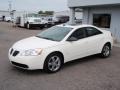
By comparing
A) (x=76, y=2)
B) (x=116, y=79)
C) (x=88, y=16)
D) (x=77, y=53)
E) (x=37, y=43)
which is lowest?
(x=116, y=79)

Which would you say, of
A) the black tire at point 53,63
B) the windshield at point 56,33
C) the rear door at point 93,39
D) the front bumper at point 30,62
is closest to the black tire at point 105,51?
the rear door at point 93,39

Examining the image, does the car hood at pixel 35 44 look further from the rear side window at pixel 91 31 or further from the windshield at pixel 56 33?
the rear side window at pixel 91 31

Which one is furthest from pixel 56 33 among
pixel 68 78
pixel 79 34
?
pixel 68 78

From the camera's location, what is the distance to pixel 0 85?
17.3 ft

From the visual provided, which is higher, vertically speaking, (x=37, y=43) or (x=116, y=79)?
(x=37, y=43)

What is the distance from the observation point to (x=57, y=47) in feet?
21.4

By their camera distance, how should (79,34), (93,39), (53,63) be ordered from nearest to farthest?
(53,63) < (79,34) < (93,39)

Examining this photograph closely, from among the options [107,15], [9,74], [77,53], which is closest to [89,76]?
[77,53]

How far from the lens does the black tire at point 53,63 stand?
6.27 metres

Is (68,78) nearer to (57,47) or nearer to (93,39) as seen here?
(57,47)

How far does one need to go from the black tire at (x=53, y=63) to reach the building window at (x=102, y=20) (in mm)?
10432

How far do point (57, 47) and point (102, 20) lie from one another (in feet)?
36.5

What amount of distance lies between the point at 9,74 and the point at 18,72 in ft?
1.04

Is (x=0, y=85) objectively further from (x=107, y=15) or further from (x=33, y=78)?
(x=107, y=15)
